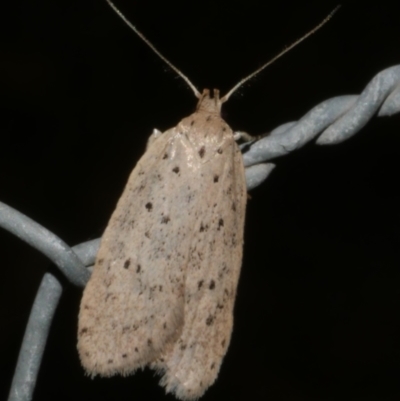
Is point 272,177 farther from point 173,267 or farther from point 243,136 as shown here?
point 173,267

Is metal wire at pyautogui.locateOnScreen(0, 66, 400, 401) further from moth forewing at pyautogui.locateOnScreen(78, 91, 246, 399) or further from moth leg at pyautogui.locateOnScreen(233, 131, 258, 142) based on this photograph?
moth leg at pyautogui.locateOnScreen(233, 131, 258, 142)

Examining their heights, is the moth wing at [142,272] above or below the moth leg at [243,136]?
below

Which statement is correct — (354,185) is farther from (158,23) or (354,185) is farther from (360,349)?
(158,23)

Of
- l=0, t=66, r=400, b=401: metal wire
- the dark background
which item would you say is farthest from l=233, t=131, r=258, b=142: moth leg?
the dark background

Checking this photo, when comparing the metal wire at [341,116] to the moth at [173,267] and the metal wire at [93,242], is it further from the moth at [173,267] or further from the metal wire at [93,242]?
the moth at [173,267]

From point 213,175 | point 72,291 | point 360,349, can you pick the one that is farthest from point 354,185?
point 213,175

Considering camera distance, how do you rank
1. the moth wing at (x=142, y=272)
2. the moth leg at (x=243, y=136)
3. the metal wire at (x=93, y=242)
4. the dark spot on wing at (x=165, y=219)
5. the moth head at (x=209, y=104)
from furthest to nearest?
the moth head at (x=209, y=104) < the moth leg at (x=243, y=136) < the dark spot on wing at (x=165, y=219) < the moth wing at (x=142, y=272) < the metal wire at (x=93, y=242)

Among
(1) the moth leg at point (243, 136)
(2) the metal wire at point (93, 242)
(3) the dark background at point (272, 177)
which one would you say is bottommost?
(2) the metal wire at point (93, 242)

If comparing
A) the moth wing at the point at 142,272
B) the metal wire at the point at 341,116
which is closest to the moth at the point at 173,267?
the moth wing at the point at 142,272
